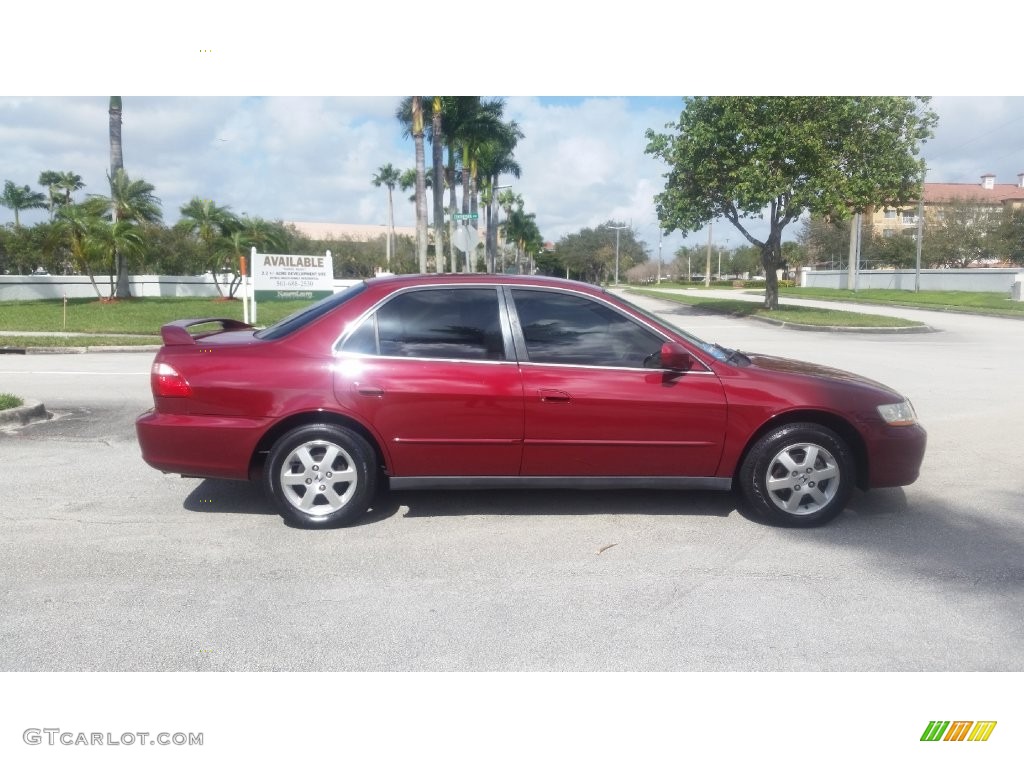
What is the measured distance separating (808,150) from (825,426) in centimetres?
2187

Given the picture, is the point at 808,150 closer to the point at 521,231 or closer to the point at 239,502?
the point at 239,502

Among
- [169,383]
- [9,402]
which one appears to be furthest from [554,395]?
[9,402]

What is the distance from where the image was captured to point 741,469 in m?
5.01

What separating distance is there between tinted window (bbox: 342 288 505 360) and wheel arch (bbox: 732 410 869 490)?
1676 mm

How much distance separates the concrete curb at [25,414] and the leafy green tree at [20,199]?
75.7 meters

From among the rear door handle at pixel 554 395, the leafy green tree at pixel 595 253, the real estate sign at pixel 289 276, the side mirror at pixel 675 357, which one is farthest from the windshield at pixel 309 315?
the leafy green tree at pixel 595 253

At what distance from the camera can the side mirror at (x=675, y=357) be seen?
15.6 ft

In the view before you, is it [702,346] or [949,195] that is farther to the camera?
[949,195]

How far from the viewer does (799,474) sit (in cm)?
495

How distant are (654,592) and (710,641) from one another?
54 centimetres

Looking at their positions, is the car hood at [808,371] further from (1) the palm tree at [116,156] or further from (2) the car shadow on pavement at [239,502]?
(1) the palm tree at [116,156]

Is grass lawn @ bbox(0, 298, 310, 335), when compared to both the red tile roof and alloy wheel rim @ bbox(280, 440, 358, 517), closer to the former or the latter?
alloy wheel rim @ bbox(280, 440, 358, 517)

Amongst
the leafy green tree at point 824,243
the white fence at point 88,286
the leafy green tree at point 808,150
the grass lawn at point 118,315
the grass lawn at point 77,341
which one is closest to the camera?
the grass lawn at point 77,341

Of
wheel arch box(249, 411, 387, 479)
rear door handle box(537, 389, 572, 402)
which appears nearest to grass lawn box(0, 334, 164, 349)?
wheel arch box(249, 411, 387, 479)
